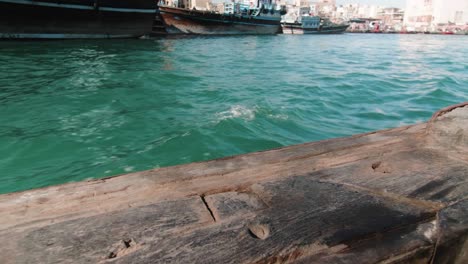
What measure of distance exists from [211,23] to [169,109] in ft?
95.8

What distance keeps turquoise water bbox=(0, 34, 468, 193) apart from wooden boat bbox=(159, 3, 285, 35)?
1906 cm

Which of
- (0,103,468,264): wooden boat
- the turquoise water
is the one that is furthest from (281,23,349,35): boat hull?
(0,103,468,264): wooden boat

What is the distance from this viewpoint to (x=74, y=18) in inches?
773

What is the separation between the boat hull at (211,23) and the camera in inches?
1206

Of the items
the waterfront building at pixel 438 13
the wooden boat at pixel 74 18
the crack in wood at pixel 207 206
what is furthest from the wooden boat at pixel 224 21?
the waterfront building at pixel 438 13

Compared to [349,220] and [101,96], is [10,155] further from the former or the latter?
[349,220]

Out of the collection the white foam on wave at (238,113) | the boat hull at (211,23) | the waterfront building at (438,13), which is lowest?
the white foam on wave at (238,113)

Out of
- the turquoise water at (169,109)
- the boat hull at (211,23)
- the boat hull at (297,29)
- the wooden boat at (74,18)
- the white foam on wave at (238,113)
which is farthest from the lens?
Result: the boat hull at (297,29)

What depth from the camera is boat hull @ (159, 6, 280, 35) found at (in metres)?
30.6

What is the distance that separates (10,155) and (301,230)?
4762 millimetres

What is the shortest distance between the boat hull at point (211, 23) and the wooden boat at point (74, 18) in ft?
22.8

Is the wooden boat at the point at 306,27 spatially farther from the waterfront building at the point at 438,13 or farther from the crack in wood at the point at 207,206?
the waterfront building at the point at 438,13

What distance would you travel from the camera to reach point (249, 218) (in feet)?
4.42

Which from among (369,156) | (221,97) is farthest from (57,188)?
(221,97)
